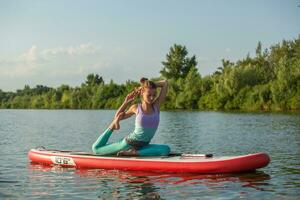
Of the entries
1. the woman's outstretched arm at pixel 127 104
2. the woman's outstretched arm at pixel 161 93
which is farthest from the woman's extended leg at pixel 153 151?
the woman's outstretched arm at pixel 161 93

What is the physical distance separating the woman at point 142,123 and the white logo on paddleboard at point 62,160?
2.56 ft

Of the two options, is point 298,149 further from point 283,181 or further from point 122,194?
point 122,194

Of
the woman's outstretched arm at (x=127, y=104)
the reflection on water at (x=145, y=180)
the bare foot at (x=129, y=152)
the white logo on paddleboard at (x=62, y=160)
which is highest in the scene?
the woman's outstretched arm at (x=127, y=104)

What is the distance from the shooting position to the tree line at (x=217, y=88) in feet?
194

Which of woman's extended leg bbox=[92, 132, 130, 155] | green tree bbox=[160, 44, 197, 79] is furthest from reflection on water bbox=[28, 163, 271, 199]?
green tree bbox=[160, 44, 197, 79]

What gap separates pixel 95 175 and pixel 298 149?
27.7 feet

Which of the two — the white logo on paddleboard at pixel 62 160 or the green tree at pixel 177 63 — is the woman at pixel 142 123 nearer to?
the white logo on paddleboard at pixel 62 160

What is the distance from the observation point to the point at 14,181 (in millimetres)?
11586

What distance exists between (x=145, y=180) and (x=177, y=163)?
3.33 ft

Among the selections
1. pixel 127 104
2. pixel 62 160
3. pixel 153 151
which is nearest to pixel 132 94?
pixel 127 104

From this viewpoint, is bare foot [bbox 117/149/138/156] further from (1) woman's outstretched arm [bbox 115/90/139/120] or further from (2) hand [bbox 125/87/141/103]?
(2) hand [bbox 125/87/141/103]

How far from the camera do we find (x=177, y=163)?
1210 centimetres

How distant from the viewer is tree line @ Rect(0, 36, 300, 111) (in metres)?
59.0

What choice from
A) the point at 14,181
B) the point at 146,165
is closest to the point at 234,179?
the point at 146,165
